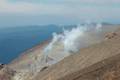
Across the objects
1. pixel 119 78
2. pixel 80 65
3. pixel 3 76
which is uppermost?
pixel 3 76

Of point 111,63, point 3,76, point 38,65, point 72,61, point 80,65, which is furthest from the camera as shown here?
point 38,65

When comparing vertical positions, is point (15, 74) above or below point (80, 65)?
above

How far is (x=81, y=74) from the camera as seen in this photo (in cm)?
10131

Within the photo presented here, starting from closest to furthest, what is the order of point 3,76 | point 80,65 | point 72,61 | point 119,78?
point 119,78 < point 80,65 < point 72,61 < point 3,76

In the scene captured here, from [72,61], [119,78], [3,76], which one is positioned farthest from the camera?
[3,76]

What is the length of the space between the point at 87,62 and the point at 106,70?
4527 centimetres

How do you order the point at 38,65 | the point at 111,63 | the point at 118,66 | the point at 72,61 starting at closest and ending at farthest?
the point at 118,66
the point at 111,63
the point at 72,61
the point at 38,65

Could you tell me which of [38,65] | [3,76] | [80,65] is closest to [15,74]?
[3,76]

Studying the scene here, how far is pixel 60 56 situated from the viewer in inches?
7854

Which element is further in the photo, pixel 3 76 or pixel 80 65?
pixel 3 76

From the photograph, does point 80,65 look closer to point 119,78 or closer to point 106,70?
point 106,70

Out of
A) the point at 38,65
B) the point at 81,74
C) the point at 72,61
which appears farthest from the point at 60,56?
the point at 81,74

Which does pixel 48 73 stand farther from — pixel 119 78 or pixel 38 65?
pixel 119 78

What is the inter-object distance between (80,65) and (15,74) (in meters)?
49.3
